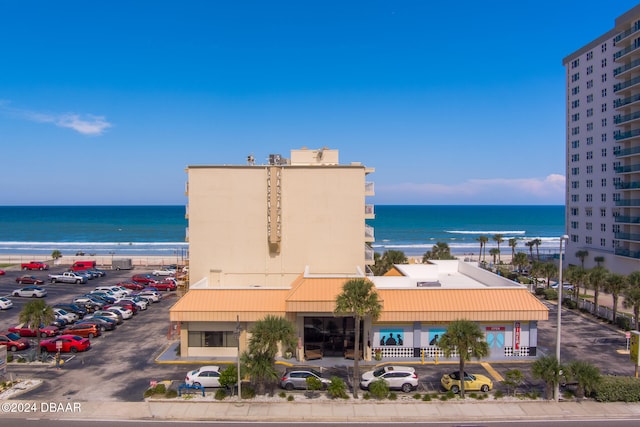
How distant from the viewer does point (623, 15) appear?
62.4 metres

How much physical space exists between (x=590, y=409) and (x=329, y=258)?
21.5 meters

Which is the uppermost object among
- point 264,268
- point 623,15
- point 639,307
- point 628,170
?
point 623,15

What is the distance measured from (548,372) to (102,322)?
3525 centimetres

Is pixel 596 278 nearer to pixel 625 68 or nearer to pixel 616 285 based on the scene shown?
pixel 616 285

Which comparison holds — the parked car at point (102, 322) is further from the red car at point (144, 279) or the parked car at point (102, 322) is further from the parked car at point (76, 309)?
the red car at point (144, 279)

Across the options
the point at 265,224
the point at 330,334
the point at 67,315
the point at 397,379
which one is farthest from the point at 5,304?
the point at 397,379

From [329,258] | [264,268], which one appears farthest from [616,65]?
[264,268]

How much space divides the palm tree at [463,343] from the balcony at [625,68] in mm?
55840

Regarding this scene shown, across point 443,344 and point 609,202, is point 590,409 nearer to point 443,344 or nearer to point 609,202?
point 443,344

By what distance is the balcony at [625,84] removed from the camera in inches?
2410

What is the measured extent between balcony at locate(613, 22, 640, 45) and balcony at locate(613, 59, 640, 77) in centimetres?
357

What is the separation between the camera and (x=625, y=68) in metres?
62.8

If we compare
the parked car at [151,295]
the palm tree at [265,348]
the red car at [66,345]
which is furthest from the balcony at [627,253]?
the red car at [66,345]

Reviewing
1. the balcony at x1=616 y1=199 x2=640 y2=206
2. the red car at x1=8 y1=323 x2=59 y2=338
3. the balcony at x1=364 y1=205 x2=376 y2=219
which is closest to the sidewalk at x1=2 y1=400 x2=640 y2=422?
the red car at x1=8 y1=323 x2=59 y2=338
